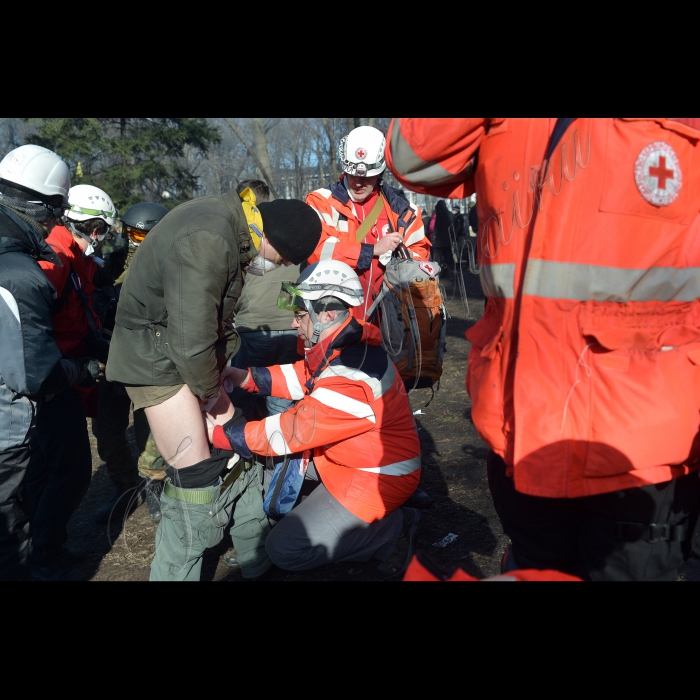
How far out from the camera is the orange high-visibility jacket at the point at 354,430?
9.69ft

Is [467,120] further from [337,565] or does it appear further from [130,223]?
[130,223]

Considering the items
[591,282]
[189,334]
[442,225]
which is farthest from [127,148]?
[591,282]

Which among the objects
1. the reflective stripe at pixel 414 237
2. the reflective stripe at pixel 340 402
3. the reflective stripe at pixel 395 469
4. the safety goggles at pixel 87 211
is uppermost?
the reflective stripe at pixel 414 237

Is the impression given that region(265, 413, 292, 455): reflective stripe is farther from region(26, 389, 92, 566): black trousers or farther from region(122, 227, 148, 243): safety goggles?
region(122, 227, 148, 243): safety goggles

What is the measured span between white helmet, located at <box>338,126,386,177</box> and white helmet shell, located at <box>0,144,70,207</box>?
183 centimetres

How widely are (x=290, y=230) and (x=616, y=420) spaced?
1.75 m

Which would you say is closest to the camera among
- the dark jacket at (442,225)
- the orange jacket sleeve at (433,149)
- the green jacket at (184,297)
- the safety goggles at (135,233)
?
the orange jacket sleeve at (433,149)

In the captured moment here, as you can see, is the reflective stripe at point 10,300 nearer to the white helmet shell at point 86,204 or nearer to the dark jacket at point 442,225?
the white helmet shell at point 86,204

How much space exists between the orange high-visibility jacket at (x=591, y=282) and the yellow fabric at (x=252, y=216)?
4.16 feet

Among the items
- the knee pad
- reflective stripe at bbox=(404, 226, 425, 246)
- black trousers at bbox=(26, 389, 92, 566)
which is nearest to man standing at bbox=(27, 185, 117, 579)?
black trousers at bbox=(26, 389, 92, 566)

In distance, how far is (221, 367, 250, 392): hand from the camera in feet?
11.2

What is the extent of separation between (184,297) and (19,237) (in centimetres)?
118

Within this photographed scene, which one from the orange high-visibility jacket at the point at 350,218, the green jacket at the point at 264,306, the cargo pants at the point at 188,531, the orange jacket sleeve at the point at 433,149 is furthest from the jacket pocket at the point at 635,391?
the green jacket at the point at 264,306

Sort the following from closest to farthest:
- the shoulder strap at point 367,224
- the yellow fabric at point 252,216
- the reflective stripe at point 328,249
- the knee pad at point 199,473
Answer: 1. the yellow fabric at point 252,216
2. the knee pad at point 199,473
3. the reflective stripe at point 328,249
4. the shoulder strap at point 367,224
